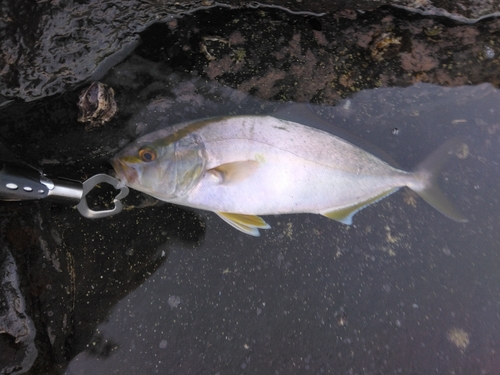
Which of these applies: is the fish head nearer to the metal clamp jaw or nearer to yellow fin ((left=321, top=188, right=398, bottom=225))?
the metal clamp jaw

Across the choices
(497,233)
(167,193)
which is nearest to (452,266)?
(497,233)

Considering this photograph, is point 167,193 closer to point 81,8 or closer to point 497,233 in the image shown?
point 81,8

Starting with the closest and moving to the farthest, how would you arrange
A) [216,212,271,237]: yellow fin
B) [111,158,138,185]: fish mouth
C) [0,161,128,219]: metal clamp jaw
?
1. [0,161,128,219]: metal clamp jaw
2. [111,158,138,185]: fish mouth
3. [216,212,271,237]: yellow fin

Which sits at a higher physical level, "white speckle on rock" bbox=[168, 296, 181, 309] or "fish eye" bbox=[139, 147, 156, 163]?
"fish eye" bbox=[139, 147, 156, 163]

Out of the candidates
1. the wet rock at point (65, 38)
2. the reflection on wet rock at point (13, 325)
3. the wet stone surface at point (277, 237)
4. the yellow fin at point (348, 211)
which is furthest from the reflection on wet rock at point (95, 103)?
the yellow fin at point (348, 211)

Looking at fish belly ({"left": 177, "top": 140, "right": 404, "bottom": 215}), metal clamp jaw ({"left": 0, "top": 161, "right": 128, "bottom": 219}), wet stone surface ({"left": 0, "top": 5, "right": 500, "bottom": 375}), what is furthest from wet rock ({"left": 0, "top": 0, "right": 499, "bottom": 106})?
fish belly ({"left": 177, "top": 140, "right": 404, "bottom": 215})

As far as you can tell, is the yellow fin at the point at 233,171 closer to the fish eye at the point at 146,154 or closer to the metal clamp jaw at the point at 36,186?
the fish eye at the point at 146,154
